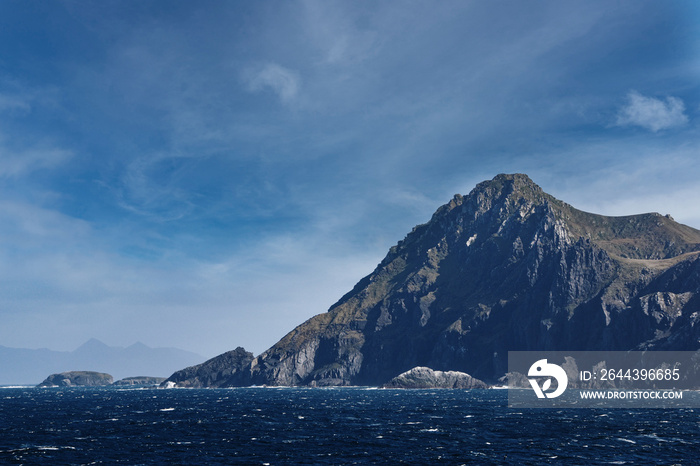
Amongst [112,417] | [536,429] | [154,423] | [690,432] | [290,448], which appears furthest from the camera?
[112,417]

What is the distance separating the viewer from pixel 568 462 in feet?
228

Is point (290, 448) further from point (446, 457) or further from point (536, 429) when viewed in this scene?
Answer: point (536, 429)

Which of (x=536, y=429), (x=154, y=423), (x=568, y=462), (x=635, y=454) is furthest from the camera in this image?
(x=154, y=423)

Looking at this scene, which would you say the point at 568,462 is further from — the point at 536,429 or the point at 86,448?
the point at 86,448

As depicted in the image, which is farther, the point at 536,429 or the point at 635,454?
the point at 536,429

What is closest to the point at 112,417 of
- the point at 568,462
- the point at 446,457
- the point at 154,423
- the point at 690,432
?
the point at 154,423

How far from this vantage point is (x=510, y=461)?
70.9 m

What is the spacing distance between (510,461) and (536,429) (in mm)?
36896

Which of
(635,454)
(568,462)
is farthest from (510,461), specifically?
(635,454)

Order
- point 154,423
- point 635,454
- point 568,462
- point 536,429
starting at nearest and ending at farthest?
point 568,462, point 635,454, point 536,429, point 154,423

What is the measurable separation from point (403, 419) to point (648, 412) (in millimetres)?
64218

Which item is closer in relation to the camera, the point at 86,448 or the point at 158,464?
the point at 158,464

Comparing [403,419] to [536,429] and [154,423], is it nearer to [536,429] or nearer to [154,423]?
[536,429]

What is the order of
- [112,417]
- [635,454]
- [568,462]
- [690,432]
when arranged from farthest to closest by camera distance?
1. [112,417]
2. [690,432]
3. [635,454]
4. [568,462]
